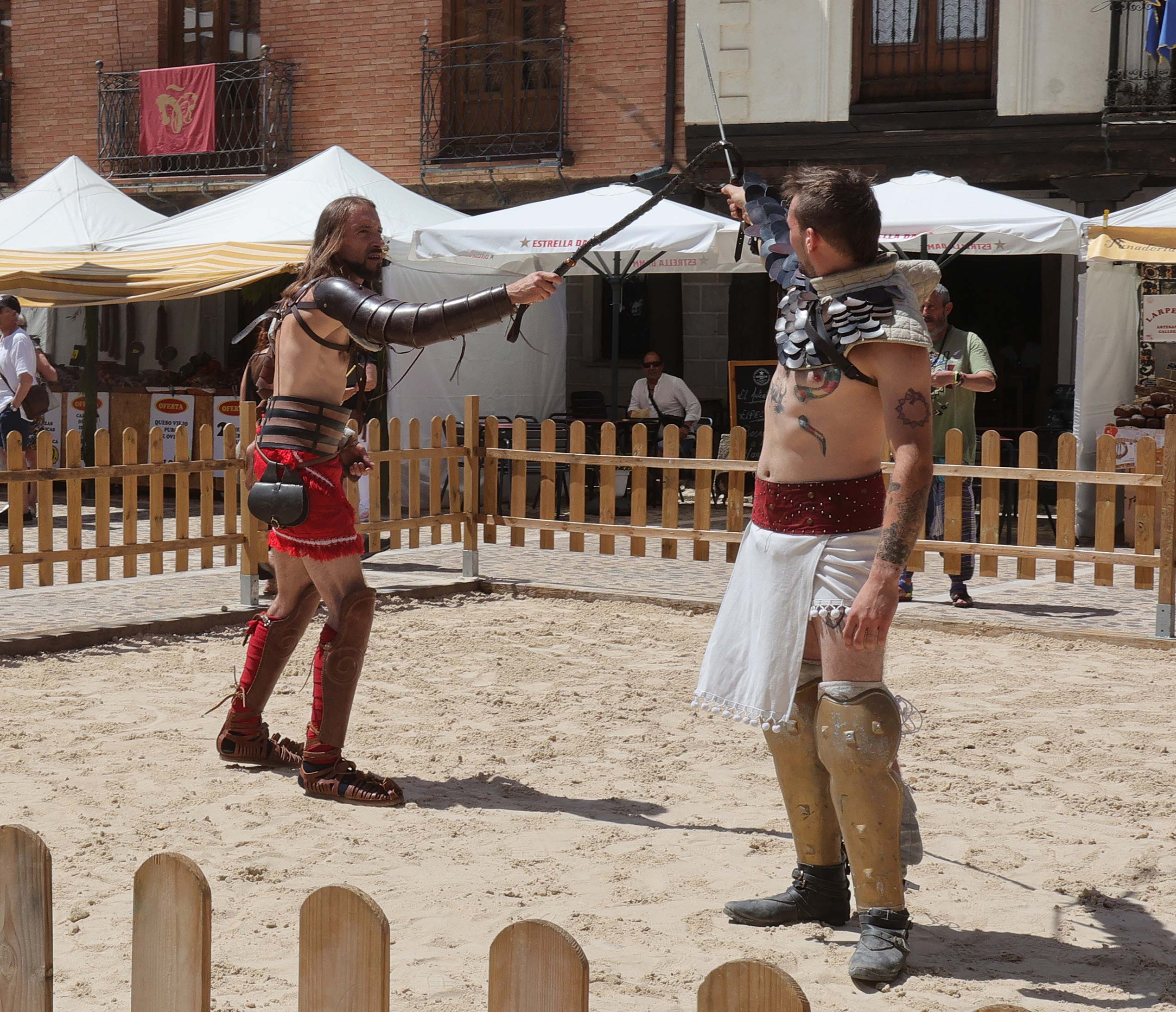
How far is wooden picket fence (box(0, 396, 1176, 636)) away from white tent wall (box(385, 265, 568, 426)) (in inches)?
112

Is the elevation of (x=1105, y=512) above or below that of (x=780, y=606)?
below

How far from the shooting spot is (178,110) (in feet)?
62.6

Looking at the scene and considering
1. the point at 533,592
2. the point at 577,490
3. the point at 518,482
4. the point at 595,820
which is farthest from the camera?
the point at 518,482

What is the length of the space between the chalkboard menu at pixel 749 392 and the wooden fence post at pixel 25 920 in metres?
12.4

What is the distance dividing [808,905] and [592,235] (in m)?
9.11

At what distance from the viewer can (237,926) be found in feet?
12.7

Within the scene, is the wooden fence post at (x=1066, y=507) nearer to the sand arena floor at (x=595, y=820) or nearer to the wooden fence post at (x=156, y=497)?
the sand arena floor at (x=595, y=820)

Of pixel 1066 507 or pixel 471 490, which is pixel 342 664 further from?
pixel 1066 507

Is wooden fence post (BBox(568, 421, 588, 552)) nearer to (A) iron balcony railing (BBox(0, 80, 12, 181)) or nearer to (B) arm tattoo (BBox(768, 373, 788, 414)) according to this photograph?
(B) arm tattoo (BBox(768, 373, 788, 414))

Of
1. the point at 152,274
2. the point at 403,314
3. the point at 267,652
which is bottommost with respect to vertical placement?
A: the point at 267,652

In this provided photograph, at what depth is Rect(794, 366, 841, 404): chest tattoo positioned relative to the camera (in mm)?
3635

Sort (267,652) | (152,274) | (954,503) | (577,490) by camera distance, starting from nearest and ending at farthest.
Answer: (267,652) → (954,503) → (577,490) → (152,274)

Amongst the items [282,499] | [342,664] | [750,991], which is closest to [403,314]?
[282,499]

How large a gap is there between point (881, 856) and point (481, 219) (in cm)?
992
